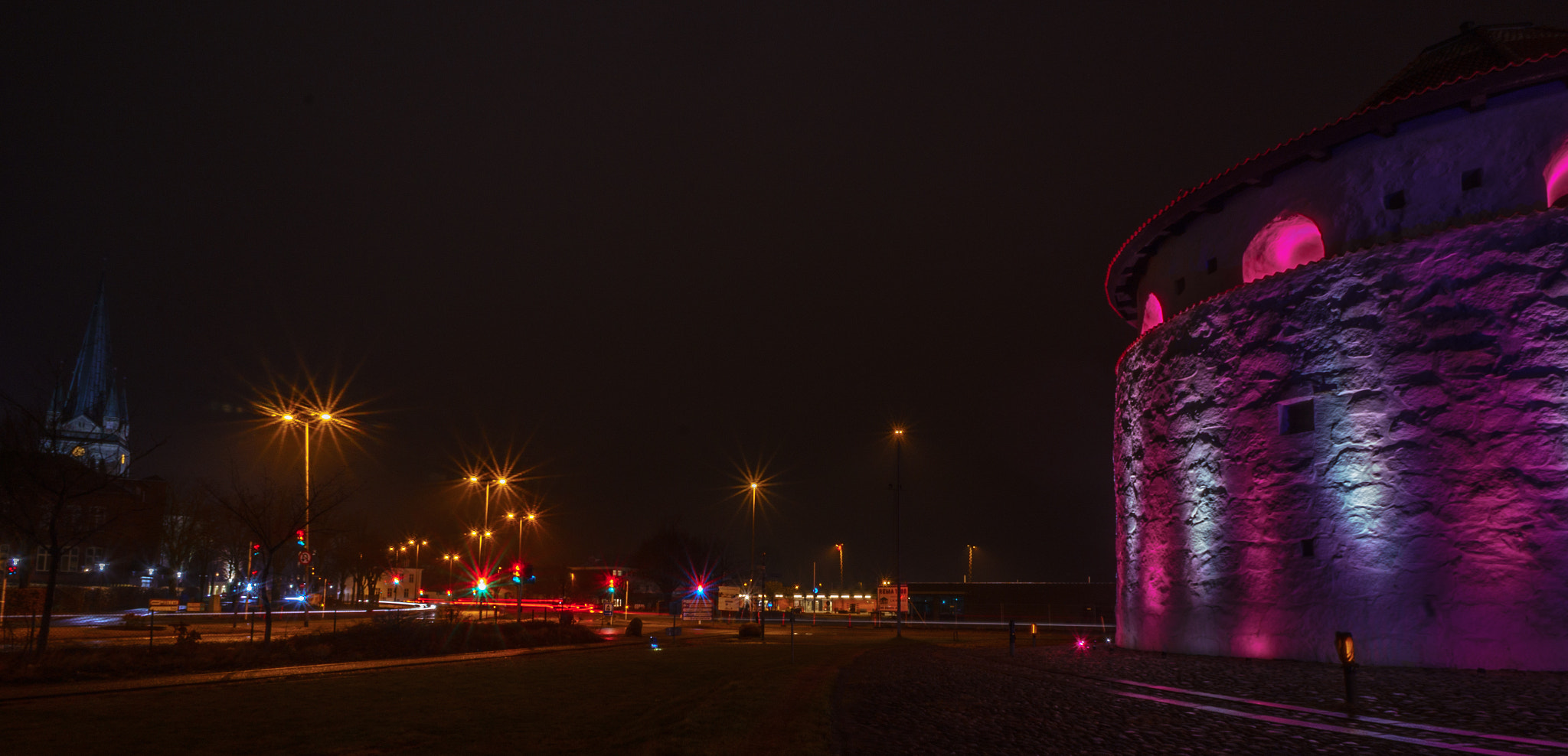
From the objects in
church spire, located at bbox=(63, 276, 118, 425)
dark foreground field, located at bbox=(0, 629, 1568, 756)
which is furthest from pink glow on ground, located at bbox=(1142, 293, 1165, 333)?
church spire, located at bbox=(63, 276, 118, 425)

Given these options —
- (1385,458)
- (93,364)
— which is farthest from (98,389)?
(1385,458)

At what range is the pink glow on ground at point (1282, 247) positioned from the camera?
75.5ft

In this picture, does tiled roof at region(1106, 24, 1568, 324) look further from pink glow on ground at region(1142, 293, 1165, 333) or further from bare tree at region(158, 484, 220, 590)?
bare tree at region(158, 484, 220, 590)

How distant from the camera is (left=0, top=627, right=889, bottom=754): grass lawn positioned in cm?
1023

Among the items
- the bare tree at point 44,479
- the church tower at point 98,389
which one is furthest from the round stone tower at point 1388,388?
the church tower at point 98,389

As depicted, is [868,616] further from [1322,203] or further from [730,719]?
[730,719]

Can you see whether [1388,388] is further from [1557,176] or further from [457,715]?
[457,715]

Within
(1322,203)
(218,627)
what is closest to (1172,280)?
(1322,203)

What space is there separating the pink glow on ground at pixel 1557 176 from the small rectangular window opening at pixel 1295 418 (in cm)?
602

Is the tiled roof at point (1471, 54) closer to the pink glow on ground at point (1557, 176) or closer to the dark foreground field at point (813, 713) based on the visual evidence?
the pink glow on ground at point (1557, 176)

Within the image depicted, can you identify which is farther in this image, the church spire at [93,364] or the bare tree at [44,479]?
the church spire at [93,364]

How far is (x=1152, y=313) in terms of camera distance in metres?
30.6

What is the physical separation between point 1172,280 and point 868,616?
203 feet

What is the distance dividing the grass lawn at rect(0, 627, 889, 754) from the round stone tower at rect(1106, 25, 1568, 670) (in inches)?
431
